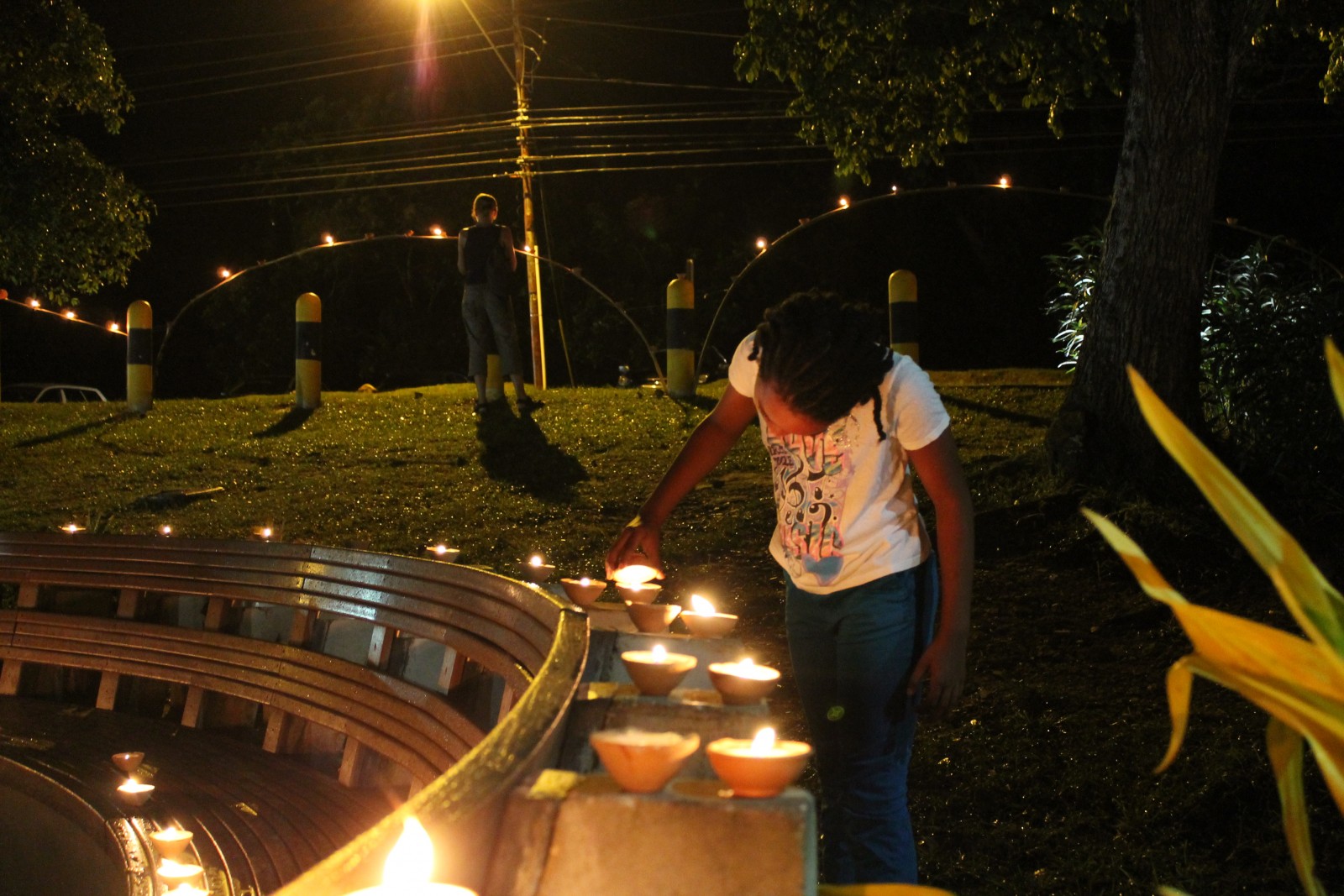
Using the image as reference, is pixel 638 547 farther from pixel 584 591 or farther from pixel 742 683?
pixel 742 683

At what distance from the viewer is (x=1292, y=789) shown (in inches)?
58.3

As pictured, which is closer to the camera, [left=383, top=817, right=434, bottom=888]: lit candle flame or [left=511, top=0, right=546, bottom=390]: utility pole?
[left=383, top=817, right=434, bottom=888]: lit candle flame

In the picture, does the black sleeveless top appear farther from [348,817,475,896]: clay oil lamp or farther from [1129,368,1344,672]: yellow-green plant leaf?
[1129,368,1344,672]: yellow-green plant leaf

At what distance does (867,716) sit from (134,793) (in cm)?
253

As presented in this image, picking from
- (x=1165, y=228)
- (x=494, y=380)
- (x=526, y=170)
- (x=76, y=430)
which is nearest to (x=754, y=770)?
(x=1165, y=228)

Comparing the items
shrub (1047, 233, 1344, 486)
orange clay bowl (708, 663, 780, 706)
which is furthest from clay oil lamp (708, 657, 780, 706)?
shrub (1047, 233, 1344, 486)

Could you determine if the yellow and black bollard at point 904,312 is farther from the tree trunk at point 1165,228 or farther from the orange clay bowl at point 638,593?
the orange clay bowl at point 638,593

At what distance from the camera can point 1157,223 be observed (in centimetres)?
776

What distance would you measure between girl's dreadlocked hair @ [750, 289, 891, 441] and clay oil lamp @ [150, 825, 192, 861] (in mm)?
2103

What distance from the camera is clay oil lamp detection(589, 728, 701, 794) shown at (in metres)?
1.79

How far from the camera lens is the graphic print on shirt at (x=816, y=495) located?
3197 millimetres

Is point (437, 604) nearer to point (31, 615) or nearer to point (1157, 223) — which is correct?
point (31, 615)

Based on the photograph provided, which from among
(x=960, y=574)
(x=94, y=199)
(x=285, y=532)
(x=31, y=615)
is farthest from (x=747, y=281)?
(x=960, y=574)

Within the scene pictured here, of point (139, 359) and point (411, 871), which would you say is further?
point (139, 359)
